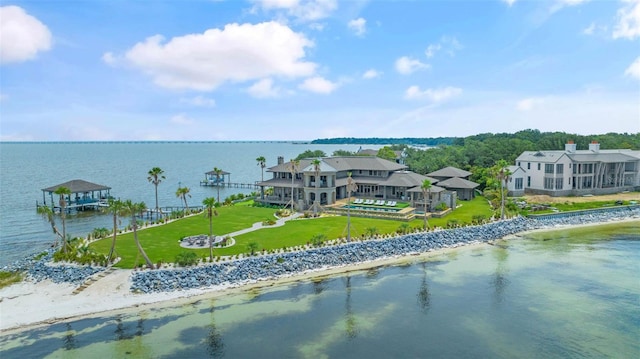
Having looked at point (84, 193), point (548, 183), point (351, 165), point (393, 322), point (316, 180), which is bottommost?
point (393, 322)

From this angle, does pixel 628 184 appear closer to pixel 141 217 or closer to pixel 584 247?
pixel 584 247

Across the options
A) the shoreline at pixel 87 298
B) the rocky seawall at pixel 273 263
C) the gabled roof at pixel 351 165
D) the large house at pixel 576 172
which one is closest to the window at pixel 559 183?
the large house at pixel 576 172

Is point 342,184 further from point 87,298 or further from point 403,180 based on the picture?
point 87,298

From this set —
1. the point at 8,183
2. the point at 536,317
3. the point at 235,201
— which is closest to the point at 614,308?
the point at 536,317

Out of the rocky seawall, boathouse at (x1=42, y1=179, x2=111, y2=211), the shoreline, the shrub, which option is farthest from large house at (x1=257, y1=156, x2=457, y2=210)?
boathouse at (x1=42, y1=179, x2=111, y2=211)

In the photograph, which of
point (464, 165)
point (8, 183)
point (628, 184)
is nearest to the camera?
point (628, 184)

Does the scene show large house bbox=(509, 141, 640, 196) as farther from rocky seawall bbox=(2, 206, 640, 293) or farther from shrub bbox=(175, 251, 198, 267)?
shrub bbox=(175, 251, 198, 267)

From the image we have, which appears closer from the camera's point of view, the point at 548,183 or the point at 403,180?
the point at 403,180

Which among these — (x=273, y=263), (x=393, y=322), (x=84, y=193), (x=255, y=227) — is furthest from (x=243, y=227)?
(x=84, y=193)
